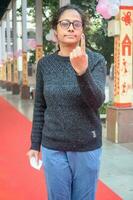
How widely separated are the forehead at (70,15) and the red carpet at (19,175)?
3.01 m

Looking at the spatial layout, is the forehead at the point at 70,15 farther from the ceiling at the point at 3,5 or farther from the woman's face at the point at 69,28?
the ceiling at the point at 3,5

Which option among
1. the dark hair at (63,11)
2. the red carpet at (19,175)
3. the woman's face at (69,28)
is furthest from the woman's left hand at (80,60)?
the red carpet at (19,175)

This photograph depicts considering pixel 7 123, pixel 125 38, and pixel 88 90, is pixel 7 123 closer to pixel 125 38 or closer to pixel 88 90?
pixel 125 38

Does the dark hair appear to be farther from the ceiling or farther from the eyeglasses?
the ceiling

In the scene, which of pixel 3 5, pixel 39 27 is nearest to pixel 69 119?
pixel 39 27

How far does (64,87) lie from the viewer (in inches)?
99.6

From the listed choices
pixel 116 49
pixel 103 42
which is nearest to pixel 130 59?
pixel 116 49

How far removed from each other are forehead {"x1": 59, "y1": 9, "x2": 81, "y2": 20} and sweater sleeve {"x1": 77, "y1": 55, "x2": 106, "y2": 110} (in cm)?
25

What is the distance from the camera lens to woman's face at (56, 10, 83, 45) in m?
2.54

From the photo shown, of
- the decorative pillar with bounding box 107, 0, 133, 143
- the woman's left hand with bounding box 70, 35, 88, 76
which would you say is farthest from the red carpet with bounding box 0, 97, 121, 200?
the woman's left hand with bounding box 70, 35, 88, 76

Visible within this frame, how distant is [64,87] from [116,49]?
649 centimetres

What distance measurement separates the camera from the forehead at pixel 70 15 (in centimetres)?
259

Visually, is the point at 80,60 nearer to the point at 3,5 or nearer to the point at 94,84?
the point at 94,84

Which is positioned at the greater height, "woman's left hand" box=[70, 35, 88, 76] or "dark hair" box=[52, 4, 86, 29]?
"dark hair" box=[52, 4, 86, 29]
